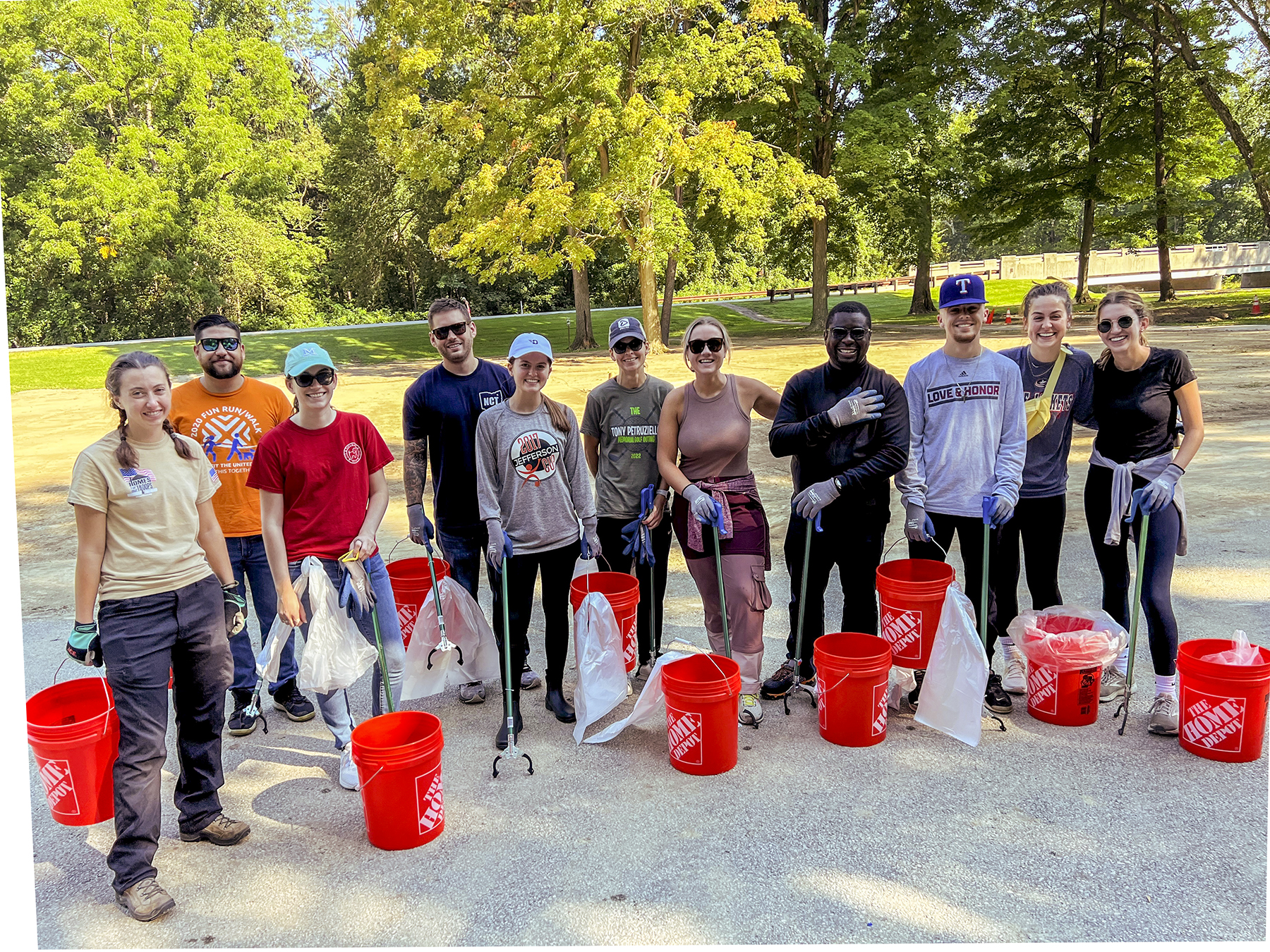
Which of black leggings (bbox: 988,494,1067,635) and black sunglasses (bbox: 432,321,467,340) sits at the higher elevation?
black sunglasses (bbox: 432,321,467,340)

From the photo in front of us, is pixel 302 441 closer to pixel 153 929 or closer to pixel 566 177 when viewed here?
pixel 153 929

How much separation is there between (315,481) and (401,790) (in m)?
1.40

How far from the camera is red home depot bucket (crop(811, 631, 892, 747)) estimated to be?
13.2ft

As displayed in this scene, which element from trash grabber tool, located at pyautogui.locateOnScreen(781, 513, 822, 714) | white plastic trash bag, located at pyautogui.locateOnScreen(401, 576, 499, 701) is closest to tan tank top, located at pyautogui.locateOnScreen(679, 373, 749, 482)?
trash grabber tool, located at pyautogui.locateOnScreen(781, 513, 822, 714)

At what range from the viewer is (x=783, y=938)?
2.91 meters

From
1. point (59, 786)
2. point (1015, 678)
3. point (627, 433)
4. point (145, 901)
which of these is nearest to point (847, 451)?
point (627, 433)

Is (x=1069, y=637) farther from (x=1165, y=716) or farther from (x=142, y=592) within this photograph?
(x=142, y=592)

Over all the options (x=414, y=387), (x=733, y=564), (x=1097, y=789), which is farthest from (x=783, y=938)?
(x=414, y=387)

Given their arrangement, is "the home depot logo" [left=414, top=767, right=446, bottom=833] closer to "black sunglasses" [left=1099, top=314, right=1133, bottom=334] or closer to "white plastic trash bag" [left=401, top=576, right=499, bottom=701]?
"white plastic trash bag" [left=401, top=576, right=499, bottom=701]

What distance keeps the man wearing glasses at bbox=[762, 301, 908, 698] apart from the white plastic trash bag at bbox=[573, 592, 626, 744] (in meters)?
1.04

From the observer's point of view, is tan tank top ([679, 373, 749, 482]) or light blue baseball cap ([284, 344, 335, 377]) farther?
tan tank top ([679, 373, 749, 482])

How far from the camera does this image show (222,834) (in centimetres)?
353

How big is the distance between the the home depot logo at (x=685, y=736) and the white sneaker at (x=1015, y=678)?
1.71m

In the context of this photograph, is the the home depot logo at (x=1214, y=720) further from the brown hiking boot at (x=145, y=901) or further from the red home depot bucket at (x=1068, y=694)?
the brown hiking boot at (x=145, y=901)
